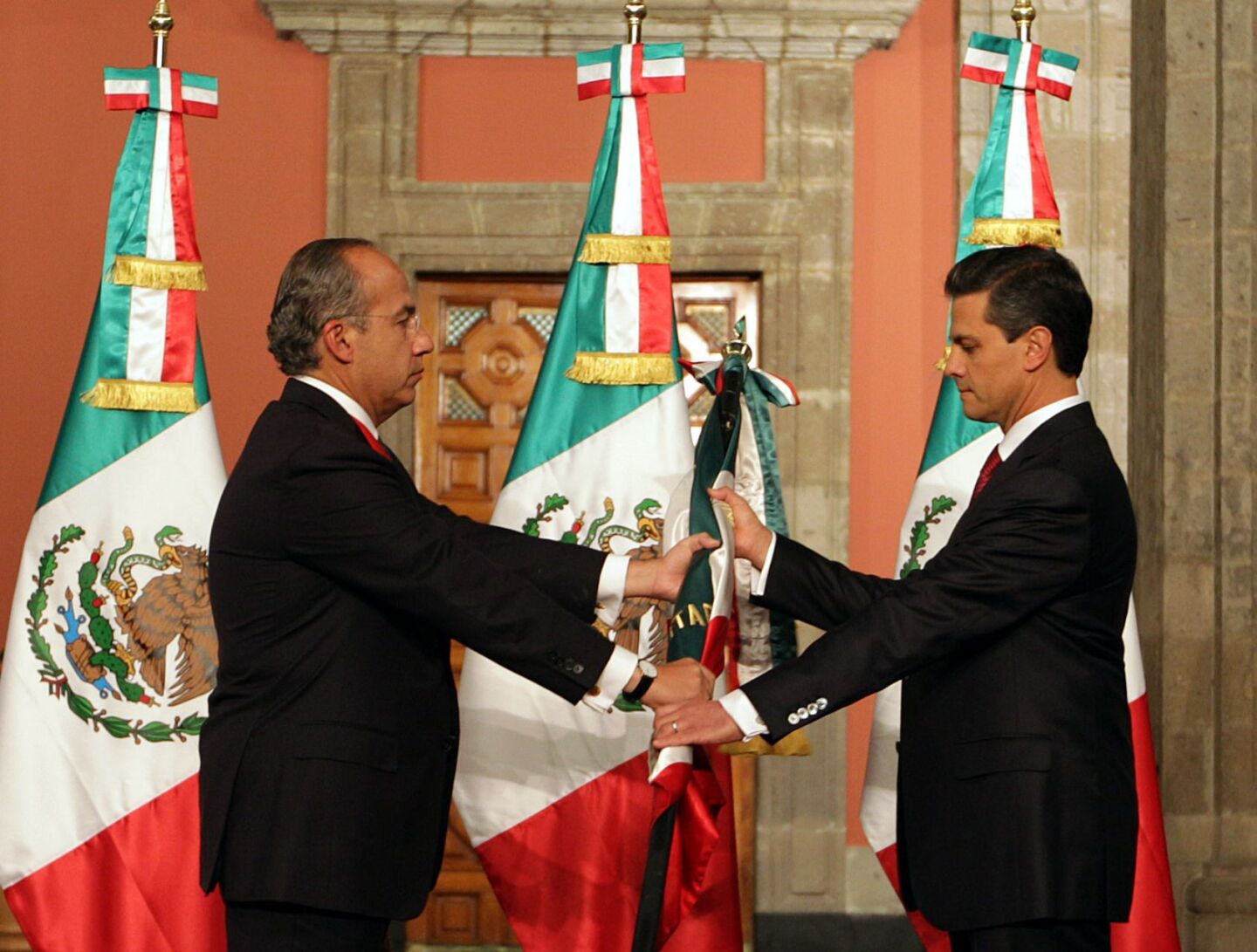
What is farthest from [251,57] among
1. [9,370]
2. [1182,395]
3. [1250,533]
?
[1250,533]

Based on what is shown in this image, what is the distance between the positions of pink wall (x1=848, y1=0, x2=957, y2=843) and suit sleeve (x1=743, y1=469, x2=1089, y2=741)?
2515 millimetres

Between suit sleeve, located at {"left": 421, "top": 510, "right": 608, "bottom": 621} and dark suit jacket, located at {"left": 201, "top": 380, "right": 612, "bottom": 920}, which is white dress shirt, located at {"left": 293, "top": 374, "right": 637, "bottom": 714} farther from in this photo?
suit sleeve, located at {"left": 421, "top": 510, "right": 608, "bottom": 621}

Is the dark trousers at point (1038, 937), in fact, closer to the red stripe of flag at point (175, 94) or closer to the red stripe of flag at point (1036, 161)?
the red stripe of flag at point (1036, 161)

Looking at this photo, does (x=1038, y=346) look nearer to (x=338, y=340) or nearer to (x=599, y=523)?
(x=338, y=340)

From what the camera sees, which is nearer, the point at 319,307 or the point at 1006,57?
the point at 319,307

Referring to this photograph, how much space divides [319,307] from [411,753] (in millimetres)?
730

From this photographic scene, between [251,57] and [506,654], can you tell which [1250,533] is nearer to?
[506,654]

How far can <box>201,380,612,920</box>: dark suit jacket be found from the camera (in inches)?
98.0

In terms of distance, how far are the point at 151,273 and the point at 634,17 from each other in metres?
1.31

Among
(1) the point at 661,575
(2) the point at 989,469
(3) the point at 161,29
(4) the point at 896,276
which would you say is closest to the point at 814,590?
(1) the point at 661,575

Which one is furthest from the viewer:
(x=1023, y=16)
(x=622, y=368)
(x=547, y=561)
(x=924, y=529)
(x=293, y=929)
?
(x=1023, y=16)

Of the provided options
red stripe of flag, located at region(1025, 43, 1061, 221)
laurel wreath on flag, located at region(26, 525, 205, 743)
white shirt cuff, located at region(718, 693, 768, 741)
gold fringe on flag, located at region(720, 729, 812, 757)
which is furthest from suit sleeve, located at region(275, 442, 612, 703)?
red stripe of flag, located at region(1025, 43, 1061, 221)

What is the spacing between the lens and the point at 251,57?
16.9 feet

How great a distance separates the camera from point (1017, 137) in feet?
13.3
